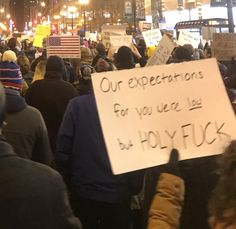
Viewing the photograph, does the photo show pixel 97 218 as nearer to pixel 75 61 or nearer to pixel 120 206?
pixel 120 206

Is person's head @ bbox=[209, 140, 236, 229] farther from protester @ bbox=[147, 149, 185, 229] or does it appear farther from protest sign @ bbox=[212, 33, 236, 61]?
protest sign @ bbox=[212, 33, 236, 61]

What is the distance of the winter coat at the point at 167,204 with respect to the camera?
2488 millimetres

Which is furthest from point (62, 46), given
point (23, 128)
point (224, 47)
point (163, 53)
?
point (23, 128)

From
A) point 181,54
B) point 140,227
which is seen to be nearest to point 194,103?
point 140,227

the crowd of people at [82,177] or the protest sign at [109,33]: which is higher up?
the protest sign at [109,33]

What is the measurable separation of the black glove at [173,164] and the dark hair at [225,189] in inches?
16.8

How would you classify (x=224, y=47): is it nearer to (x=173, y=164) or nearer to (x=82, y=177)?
(x=82, y=177)

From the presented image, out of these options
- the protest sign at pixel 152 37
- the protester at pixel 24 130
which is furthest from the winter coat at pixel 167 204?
the protest sign at pixel 152 37

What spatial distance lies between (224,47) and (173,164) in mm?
6842

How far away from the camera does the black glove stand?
2.63m

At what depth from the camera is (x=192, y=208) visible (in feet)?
10.9

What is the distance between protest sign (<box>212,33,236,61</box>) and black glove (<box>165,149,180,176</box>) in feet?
21.4

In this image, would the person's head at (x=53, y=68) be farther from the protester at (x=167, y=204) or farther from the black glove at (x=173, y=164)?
the protester at (x=167, y=204)

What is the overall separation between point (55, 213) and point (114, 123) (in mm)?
904
